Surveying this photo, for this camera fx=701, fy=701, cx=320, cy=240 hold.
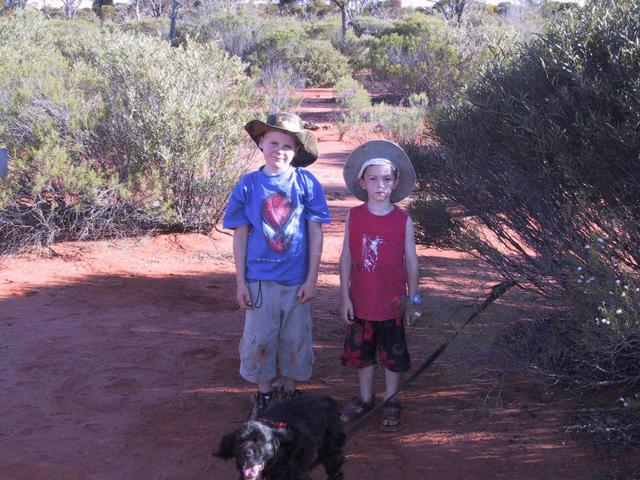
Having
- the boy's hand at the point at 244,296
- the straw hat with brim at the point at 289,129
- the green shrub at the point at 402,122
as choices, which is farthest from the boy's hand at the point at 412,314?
the green shrub at the point at 402,122

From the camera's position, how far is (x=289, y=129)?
378 centimetres

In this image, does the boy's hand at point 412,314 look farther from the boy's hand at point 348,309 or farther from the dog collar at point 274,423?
the dog collar at point 274,423

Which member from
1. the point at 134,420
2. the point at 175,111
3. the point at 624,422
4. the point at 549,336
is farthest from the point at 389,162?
the point at 175,111

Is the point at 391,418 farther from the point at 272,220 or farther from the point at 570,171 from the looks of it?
the point at 570,171

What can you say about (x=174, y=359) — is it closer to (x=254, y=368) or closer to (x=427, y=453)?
(x=254, y=368)

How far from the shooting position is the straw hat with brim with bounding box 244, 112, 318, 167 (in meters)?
3.78

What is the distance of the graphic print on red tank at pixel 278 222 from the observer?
12.8 ft

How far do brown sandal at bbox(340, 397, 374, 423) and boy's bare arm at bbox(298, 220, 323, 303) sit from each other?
709 millimetres

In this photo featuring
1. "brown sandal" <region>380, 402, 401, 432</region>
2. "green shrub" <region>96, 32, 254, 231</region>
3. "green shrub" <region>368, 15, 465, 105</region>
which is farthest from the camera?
"green shrub" <region>368, 15, 465, 105</region>

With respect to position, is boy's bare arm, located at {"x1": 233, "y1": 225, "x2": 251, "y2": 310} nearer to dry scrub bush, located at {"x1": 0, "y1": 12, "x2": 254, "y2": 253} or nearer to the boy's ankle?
the boy's ankle

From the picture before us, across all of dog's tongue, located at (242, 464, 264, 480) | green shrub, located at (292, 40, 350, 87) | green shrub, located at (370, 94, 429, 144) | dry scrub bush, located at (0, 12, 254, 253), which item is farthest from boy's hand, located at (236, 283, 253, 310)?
green shrub, located at (292, 40, 350, 87)

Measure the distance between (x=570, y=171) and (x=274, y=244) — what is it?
1.67 metres

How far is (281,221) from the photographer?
391 centimetres

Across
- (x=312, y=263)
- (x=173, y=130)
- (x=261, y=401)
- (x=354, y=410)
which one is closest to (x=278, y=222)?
(x=312, y=263)
